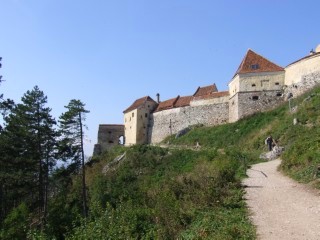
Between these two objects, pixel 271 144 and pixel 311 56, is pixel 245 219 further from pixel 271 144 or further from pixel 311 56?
pixel 311 56

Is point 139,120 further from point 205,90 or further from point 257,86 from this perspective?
point 257,86

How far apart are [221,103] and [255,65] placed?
6286 mm

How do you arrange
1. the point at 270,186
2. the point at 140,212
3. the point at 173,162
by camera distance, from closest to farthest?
the point at 140,212 < the point at 270,186 < the point at 173,162

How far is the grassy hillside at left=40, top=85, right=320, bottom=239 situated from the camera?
32.7ft

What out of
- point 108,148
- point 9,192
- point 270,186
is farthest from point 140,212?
point 108,148

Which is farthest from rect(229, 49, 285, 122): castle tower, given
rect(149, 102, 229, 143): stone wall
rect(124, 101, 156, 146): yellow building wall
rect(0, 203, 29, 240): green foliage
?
rect(0, 203, 29, 240): green foliage

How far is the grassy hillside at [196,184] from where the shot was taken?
9.97 m

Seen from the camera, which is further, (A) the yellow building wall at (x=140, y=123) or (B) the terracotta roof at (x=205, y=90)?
(A) the yellow building wall at (x=140, y=123)

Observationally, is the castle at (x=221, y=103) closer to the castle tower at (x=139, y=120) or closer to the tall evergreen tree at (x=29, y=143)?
the castle tower at (x=139, y=120)

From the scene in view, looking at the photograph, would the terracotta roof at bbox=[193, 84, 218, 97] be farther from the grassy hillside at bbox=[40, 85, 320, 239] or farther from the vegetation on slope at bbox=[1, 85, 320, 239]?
the grassy hillside at bbox=[40, 85, 320, 239]

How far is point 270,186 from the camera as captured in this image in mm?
13852

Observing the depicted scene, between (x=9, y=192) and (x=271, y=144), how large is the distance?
74.4 ft

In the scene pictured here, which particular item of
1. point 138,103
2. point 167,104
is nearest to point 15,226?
point 167,104

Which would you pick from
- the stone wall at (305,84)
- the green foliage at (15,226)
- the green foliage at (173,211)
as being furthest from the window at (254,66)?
the green foliage at (15,226)
